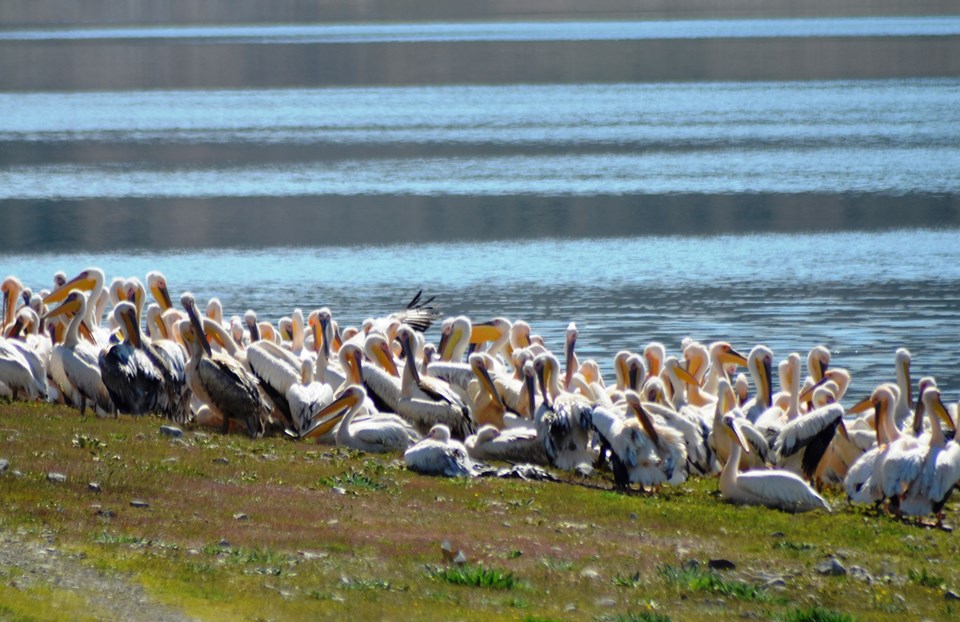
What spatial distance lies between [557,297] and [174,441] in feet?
49.5

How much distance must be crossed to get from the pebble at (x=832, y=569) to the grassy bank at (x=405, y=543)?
47 mm

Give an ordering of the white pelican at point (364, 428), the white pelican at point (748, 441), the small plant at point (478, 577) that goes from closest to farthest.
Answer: the small plant at point (478, 577) < the white pelican at point (748, 441) < the white pelican at point (364, 428)

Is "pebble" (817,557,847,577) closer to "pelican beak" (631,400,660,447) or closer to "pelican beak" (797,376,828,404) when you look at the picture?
"pelican beak" (631,400,660,447)

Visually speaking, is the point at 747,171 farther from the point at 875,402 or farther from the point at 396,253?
the point at 875,402

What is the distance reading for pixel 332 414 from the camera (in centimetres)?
1341

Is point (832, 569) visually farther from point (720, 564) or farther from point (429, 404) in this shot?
point (429, 404)

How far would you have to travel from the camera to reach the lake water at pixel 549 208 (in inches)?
996

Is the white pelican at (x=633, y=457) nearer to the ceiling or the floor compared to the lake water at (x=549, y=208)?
nearer to the ceiling

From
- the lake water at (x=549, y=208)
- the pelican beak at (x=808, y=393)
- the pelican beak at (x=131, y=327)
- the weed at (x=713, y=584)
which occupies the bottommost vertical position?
the lake water at (x=549, y=208)

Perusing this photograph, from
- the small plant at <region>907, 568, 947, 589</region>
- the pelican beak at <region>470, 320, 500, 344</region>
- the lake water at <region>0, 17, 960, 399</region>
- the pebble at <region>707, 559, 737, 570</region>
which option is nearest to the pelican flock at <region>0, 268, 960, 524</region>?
the pelican beak at <region>470, 320, 500, 344</region>

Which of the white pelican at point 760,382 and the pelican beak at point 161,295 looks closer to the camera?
the white pelican at point 760,382

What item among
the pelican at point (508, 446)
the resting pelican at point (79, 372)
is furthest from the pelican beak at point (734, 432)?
the resting pelican at point (79, 372)

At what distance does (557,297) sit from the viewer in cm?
2647

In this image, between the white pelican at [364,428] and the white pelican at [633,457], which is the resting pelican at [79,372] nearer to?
the white pelican at [364,428]
